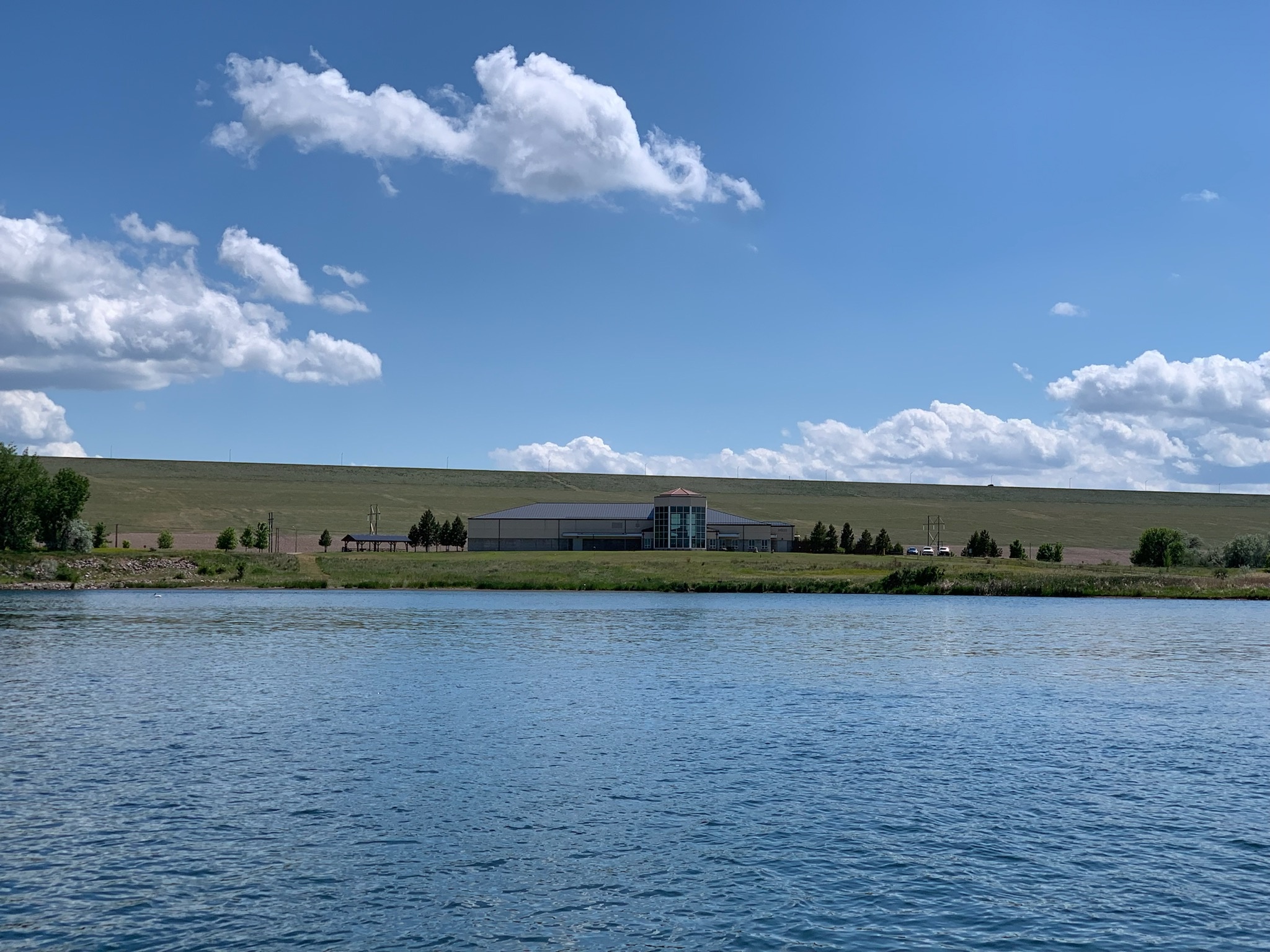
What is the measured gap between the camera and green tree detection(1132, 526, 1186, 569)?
435 ft

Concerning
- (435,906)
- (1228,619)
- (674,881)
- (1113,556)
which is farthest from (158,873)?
(1113,556)

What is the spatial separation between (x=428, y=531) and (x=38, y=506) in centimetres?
6044

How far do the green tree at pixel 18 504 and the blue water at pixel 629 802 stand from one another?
6213cm

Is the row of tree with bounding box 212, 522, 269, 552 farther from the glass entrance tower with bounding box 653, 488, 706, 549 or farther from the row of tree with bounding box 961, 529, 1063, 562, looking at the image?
the row of tree with bounding box 961, 529, 1063, 562

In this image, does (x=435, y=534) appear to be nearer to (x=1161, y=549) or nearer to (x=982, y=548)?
(x=982, y=548)

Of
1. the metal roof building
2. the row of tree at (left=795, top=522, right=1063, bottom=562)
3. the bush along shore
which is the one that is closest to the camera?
the bush along shore

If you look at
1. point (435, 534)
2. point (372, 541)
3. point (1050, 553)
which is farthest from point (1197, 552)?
point (372, 541)

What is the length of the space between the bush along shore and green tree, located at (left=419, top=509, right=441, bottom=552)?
38716 mm

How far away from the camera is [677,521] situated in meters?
152

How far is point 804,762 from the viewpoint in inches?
906

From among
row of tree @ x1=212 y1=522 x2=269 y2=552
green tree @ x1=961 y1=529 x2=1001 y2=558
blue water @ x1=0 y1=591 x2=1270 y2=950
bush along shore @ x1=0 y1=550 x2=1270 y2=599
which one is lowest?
blue water @ x1=0 y1=591 x2=1270 y2=950

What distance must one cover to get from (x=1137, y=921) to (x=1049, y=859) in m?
2.59

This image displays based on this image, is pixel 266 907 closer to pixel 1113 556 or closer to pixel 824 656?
pixel 824 656

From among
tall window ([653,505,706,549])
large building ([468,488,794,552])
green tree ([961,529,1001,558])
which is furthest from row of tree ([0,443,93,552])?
green tree ([961,529,1001,558])
